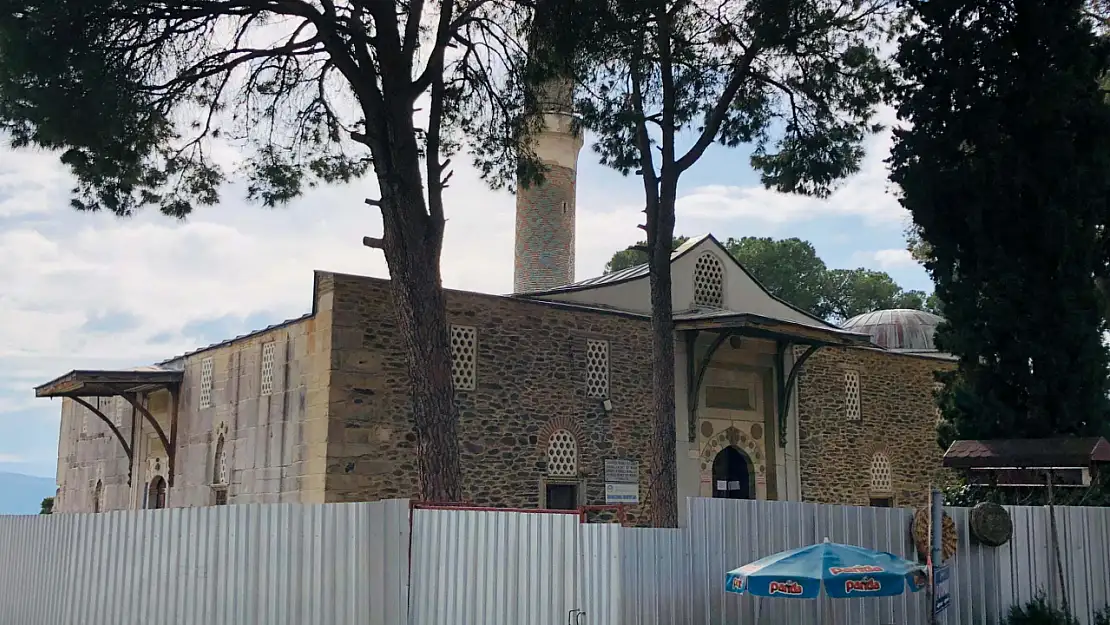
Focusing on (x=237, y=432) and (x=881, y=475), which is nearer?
(x=237, y=432)

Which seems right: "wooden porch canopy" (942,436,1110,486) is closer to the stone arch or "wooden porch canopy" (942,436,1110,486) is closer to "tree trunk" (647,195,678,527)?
"tree trunk" (647,195,678,527)

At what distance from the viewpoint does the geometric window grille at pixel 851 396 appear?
2044 centimetres

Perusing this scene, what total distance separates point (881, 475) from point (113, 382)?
1394cm

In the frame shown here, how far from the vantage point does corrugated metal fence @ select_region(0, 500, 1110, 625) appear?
272 inches

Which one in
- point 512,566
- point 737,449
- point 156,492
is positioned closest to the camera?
point 512,566

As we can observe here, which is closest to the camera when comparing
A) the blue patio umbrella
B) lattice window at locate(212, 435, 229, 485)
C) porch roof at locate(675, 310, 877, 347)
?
the blue patio umbrella

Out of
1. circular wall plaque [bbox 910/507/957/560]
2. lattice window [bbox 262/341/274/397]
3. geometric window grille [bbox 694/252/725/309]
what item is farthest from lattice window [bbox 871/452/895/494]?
circular wall plaque [bbox 910/507/957/560]

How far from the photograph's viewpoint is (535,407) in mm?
15625

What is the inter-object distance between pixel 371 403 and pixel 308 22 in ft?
15.9

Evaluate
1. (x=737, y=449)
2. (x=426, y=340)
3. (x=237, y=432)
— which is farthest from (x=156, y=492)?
(x=737, y=449)

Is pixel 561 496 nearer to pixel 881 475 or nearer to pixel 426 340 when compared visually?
pixel 426 340

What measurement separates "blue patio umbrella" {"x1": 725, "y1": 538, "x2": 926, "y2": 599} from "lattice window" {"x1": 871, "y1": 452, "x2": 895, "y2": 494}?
47.3 ft

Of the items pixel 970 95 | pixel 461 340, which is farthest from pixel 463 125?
pixel 970 95

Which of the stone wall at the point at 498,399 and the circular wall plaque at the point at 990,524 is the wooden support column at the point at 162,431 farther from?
the circular wall plaque at the point at 990,524
